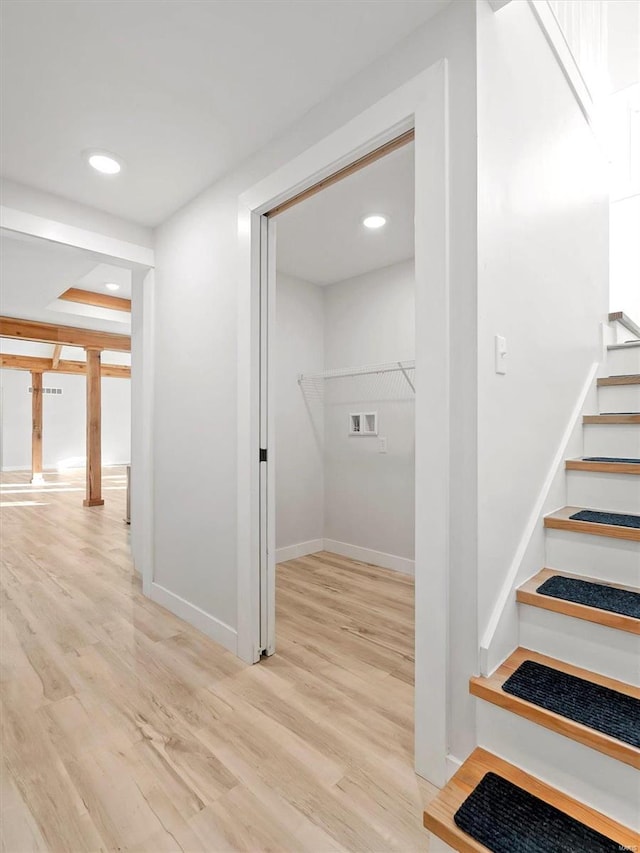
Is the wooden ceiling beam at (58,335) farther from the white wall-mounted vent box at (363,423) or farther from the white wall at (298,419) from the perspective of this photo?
the white wall-mounted vent box at (363,423)

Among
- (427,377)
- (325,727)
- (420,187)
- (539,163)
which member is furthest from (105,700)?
(539,163)

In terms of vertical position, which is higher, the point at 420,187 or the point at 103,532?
the point at 420,187

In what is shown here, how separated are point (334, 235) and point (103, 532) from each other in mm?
3879

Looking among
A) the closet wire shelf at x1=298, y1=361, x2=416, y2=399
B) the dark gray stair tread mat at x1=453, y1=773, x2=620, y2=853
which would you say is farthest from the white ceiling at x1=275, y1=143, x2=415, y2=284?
the dark gray stair tread mat at x1=453, y1=773, x2=620, y2=853

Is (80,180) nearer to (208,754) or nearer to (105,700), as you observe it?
(105,700)

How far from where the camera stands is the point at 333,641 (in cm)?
238

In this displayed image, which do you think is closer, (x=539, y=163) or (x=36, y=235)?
(x=539, y=163)

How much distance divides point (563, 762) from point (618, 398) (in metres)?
1.79

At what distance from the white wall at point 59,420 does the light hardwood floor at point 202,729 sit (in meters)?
9.72

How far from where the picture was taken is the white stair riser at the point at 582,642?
1307mm

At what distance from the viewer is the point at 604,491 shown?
6.11 ft

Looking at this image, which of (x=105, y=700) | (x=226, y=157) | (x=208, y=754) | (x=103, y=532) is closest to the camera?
(x=208, y=754)

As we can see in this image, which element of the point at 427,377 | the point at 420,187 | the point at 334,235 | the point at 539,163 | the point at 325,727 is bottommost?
the point at 325,727

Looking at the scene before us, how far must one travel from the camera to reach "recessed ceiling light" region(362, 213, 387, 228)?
2.80m
